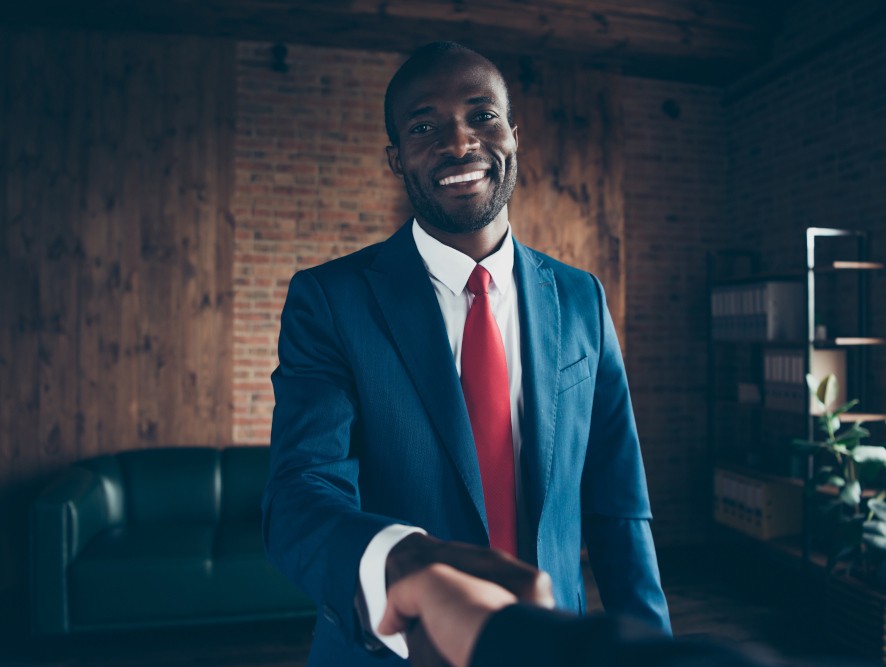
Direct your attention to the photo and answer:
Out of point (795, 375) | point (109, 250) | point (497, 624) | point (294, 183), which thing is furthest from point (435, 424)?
point (109, 250)

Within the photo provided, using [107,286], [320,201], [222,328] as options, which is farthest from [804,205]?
[107,286]

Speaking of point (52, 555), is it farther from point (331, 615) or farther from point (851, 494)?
point (851, 494)

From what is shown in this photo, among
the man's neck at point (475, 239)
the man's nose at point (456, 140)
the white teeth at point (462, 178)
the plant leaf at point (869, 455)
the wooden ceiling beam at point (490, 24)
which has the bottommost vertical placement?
the plant leaf at point (869, 455)

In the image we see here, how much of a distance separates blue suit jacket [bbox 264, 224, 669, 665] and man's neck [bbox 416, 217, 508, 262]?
0.15ft

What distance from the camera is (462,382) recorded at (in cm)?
96

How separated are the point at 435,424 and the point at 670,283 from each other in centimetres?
469

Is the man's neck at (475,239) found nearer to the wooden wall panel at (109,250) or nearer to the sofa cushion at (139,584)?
the sofa cushion at (139,584)

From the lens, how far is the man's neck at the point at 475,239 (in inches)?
41.1

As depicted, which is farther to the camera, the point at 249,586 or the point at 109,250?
the point at 109,250

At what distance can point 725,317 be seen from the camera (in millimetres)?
4625

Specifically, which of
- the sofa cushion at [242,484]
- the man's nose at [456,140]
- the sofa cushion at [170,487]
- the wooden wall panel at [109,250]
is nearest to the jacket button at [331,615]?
the man's nose at [456,140]

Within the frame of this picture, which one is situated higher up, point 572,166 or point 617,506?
point 572,166

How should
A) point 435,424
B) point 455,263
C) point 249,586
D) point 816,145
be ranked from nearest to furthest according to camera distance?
point 435,424 < point 455,263 < point 249,586 < point 816,145

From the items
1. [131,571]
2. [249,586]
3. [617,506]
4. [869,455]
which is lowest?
[249,586]
